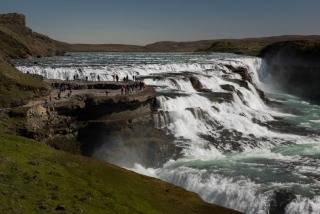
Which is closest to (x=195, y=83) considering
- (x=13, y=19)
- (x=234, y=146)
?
(x=234, y=146)

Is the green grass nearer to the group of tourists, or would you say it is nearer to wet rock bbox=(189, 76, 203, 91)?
the group of tourists

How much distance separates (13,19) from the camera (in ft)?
445

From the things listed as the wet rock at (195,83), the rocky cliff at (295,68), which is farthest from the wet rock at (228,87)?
the rocky cliff at (295,68)

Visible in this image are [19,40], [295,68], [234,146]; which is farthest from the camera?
[19,40]

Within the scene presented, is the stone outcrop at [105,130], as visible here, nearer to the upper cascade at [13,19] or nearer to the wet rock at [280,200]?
the wet rock at [280,200]

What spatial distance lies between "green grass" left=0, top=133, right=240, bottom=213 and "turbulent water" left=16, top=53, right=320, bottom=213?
395cm

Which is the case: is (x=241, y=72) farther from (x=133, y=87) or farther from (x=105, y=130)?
(x=105, y=130)

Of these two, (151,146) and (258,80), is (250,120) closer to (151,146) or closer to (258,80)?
(151,146)

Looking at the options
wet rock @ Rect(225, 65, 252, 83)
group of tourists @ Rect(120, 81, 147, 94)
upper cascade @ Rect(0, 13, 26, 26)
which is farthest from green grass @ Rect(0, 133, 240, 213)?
upper cascade @ Rect(0, 13, 26, 26)

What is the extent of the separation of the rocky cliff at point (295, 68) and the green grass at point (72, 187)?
57.7 metres

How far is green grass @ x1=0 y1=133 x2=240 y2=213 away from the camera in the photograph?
18984 millimetres

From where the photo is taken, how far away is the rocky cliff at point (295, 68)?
81.3m

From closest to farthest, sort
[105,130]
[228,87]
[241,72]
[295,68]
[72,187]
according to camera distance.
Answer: [72,187] < [105,130] < [228,87] < [241,72] < [295,68]

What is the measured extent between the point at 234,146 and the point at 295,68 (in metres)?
55.4
